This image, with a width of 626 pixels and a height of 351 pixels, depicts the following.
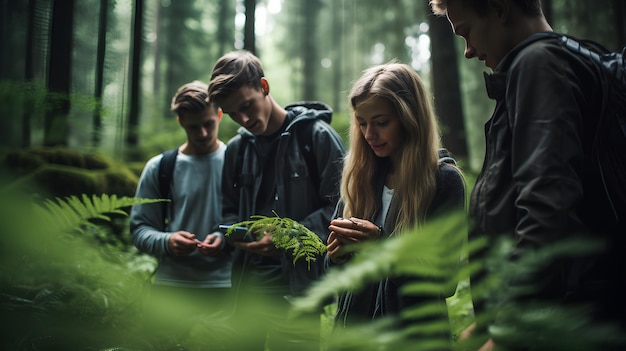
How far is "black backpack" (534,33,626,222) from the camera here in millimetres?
1436

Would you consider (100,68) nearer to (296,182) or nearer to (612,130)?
(296,182)

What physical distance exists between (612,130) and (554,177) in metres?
0.36

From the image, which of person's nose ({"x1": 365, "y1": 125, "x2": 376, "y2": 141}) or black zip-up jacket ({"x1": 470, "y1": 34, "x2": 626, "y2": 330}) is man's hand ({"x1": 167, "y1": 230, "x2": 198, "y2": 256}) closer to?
person's nose ({"x1": 365, "y1": 125, "x2": 376, "y2": 141})

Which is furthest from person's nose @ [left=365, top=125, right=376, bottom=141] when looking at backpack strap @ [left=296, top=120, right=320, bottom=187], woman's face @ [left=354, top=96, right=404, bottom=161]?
backpack strap @ [left=296, top=120, right=320, bottom=187]

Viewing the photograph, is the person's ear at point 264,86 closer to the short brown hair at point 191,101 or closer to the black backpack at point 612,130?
the short brown hair at point 191,101

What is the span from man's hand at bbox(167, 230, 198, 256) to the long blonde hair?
51.4 inches

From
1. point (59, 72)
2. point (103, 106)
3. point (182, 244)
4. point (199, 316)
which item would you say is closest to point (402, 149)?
point (199, 316)

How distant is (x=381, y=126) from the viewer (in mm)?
2467

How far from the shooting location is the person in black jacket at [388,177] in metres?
2.20

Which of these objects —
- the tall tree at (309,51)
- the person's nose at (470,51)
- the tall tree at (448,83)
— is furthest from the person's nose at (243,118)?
the tall tree at (309,51)

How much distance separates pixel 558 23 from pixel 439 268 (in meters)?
17.8

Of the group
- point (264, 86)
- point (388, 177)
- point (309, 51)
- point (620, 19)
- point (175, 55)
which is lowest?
point (388, 177)

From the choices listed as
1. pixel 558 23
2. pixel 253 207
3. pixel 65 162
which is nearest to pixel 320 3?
pixel 558 23

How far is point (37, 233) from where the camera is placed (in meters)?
1.90
